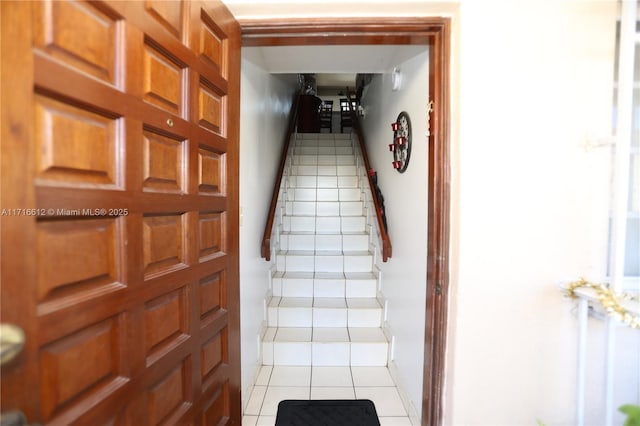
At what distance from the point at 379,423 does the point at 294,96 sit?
4.55m

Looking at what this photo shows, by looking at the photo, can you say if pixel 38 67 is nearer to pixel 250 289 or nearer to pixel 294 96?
pixel 250 289

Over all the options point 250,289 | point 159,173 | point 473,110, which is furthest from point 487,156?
point 250,289

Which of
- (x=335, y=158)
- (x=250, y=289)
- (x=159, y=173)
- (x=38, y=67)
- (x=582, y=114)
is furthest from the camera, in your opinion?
(x=335, y=158)

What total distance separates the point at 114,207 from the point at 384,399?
190 cm

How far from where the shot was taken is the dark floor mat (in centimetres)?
165

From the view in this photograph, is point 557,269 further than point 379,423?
No

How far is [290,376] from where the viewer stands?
6.72ft

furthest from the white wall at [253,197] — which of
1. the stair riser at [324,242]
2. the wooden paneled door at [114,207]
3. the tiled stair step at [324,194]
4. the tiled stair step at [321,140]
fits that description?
the tiled stair step at [321,140]

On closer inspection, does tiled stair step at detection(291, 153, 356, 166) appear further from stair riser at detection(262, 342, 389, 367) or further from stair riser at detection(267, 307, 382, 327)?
stair riser at detection(262, 342, 389, 367)

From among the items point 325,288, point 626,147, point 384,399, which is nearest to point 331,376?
point 384,399

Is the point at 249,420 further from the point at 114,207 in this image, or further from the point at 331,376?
the point at 114,207

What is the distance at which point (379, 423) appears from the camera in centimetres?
164

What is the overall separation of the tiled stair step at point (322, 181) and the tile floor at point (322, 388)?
7.32ft

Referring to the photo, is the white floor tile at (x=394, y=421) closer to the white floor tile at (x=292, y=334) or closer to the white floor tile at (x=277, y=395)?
the white floor tile at (x=277, y=395)
